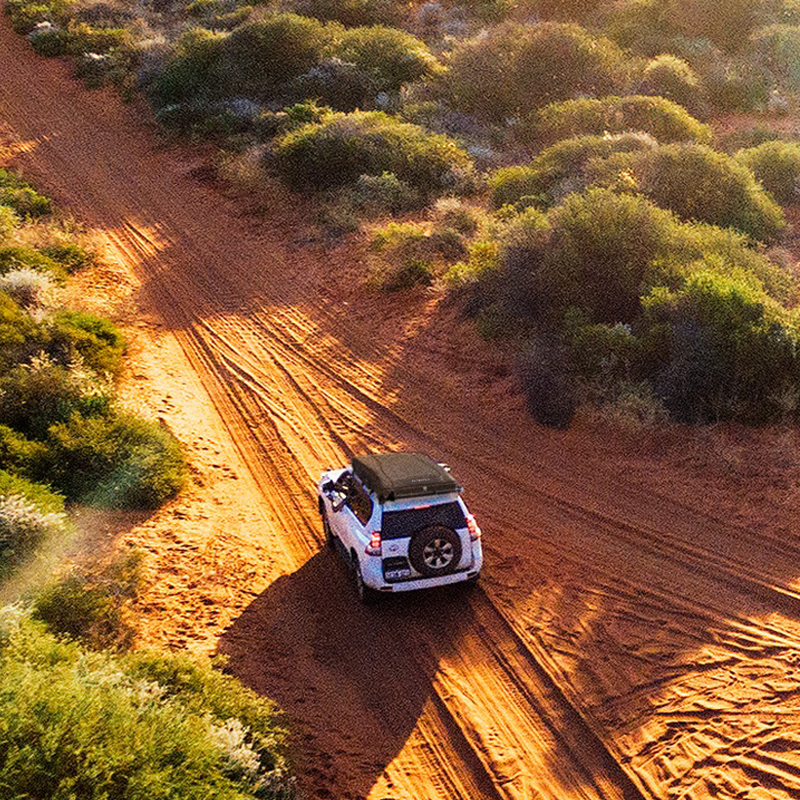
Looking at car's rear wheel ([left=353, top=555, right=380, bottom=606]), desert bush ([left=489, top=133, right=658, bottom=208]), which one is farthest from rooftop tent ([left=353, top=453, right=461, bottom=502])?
desert bush ([left=489, top=133, right=658, bottom=208])

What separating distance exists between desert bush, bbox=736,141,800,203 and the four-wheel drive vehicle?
15.9m

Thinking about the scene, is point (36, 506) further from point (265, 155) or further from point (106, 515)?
point (265, 155)

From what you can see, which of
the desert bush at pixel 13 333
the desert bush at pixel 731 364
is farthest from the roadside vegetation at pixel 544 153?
the desert bush at pixel 13 333

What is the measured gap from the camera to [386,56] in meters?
28.1

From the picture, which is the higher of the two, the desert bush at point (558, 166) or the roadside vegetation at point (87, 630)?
the desert bush at point (558, 166)

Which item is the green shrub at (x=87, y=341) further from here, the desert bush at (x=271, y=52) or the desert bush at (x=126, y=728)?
the desert bush at (x=271, y=52)

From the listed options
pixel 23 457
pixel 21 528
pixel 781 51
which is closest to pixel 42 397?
pixel 23 457

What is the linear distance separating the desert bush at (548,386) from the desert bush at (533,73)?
15.0 metres

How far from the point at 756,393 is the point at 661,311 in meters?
2.09

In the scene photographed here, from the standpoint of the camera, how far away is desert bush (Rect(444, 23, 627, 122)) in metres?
26.1

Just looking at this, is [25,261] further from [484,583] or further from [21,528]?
[484,583]

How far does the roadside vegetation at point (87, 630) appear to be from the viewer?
574 cm

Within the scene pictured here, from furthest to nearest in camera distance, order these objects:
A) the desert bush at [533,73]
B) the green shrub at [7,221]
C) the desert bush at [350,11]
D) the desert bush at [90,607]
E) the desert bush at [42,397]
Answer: the desert bush at [350,11] → the desert bush at [533,73] → the green shrub at [7,221] → the desert bush at [42,397] → the desert bush at [90,607]

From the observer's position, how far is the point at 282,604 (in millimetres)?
9469
